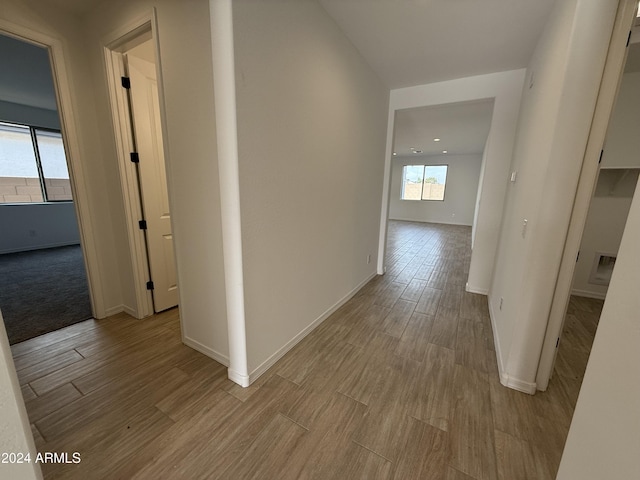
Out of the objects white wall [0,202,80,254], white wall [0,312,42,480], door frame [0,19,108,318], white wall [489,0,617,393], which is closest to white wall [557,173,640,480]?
white wall [489,0,617,393]

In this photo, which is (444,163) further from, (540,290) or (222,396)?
(222,396)

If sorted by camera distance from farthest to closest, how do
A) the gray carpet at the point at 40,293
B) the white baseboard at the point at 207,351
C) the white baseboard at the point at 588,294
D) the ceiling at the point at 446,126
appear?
the ceiling at the point at 446,126 < the white baseboard at the point at 588,294 < the gray carpet at the point at 40,293 < the white baseboard at the point at 207,351

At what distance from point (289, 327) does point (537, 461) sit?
5.16 ft

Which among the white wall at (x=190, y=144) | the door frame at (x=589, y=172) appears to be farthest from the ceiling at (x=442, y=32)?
the white wall at (x=190, y=144)

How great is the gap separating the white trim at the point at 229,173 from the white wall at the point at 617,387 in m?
1.48

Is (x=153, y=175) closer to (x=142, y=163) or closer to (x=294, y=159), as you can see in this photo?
(x=142, y=163)

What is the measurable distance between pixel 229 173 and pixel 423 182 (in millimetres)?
9780

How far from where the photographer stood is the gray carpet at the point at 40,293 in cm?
231

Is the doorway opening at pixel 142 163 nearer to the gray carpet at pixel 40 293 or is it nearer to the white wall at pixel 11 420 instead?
the gray carpet at pixel 40 293

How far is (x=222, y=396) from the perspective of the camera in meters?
1.58

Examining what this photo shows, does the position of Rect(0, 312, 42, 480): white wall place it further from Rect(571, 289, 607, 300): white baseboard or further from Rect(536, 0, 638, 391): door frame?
Rect(571, 289, 607, 300): white baseboard

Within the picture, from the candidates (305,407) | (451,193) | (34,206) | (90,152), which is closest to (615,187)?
(305,407)

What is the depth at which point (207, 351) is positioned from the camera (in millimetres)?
1945

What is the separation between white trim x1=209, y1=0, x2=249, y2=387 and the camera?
126 cm
